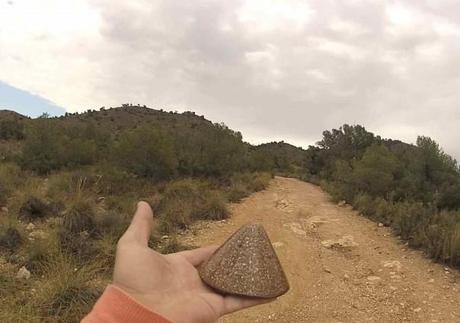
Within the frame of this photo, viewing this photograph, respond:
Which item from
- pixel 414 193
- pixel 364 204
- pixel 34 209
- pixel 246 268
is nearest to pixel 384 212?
pixel 364 204

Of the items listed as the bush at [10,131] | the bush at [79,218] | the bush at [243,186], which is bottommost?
the bush at [79,218]

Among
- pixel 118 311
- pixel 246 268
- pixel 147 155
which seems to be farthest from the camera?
pixel 147 155

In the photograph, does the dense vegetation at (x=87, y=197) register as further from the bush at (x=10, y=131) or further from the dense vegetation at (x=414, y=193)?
the bush at (x=10, y=131)

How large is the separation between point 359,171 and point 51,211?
1039cm

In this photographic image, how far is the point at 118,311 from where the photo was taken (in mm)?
2209

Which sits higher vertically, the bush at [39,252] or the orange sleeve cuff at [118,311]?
the orange sleeve cuff at [118,311]

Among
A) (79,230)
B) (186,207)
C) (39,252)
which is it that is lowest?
(39,252)

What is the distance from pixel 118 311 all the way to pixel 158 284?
583mm

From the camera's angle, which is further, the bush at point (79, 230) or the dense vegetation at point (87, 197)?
the bush at point (79, 230)

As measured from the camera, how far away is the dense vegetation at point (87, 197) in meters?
6.68

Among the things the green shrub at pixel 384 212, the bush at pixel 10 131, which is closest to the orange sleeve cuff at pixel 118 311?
the green shrub at pixel 384 212

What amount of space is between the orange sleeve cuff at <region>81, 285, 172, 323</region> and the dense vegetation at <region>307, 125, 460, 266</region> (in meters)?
8.44

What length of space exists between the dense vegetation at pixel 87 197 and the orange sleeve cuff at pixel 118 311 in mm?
3781

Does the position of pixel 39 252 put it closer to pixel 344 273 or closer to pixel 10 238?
pixel 10 238
